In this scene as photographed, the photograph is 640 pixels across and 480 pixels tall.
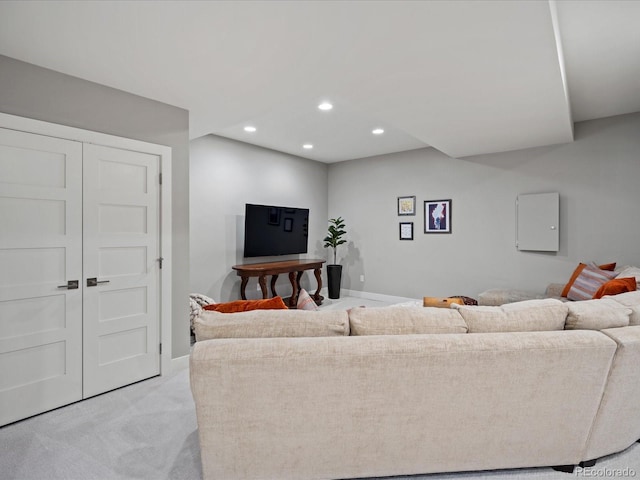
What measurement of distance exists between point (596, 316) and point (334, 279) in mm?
4867

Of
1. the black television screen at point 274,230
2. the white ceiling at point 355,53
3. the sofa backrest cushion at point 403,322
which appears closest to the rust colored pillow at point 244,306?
the sofa backrest cushion at point 403,322

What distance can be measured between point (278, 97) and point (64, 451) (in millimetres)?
2910

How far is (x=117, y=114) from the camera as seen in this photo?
2832mm

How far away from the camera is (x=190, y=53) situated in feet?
7.44

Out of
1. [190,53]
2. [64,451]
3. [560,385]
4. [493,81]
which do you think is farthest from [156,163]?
[560,385]

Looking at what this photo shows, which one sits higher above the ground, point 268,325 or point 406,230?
point 406,230

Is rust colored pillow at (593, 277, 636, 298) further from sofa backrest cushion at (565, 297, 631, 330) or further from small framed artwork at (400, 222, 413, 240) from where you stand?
small framed artwork at (400, 222, 413, 240)

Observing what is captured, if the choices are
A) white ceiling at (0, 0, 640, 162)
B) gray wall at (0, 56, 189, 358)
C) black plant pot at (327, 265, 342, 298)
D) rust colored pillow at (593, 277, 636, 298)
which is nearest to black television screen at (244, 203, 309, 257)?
black plant pot at (327, 265, 342, 298)

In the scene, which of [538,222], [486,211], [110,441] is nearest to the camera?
[110,441]

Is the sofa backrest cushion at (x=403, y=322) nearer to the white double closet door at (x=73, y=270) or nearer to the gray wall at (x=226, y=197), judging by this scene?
the white double closet door at (x=73, y=270)

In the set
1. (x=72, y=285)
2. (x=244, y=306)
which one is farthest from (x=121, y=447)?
(x=72, y=285)

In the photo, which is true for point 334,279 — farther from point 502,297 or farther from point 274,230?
point 502,297

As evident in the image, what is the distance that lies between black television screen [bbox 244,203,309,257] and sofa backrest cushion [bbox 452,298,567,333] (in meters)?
3.99

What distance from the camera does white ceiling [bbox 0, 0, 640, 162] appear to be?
1.85m
